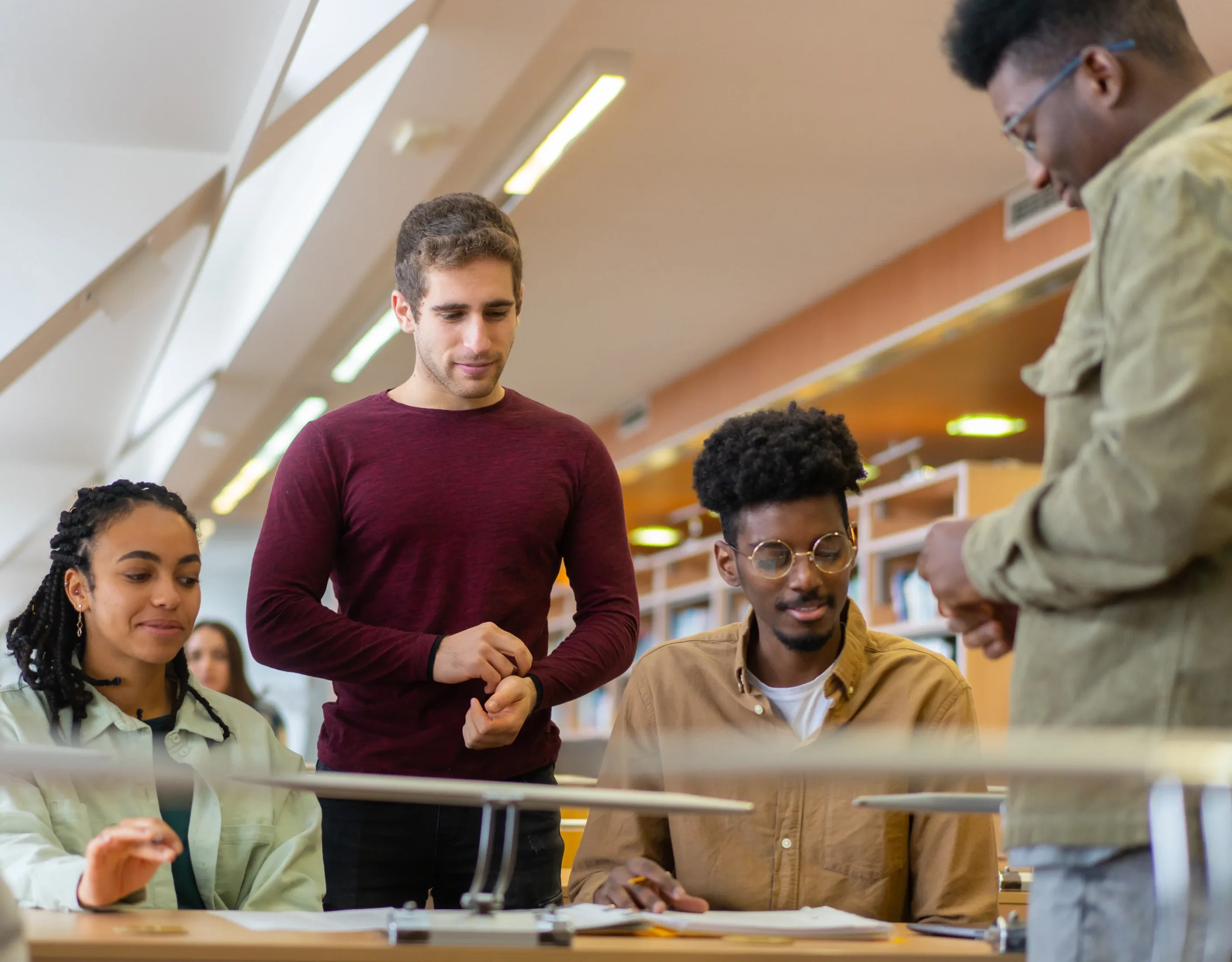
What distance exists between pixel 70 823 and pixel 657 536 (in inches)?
327

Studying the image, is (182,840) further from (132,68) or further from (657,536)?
(657,536)

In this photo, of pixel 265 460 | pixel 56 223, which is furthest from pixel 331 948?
pixel 265 460

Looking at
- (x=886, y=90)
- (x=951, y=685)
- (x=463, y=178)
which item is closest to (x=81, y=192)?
(x=463, y=178)

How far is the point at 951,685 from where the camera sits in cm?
224

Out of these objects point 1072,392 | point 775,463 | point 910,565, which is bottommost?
point 1072,392

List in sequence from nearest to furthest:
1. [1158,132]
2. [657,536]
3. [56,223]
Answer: [1158,132], [56,223], [657,536]

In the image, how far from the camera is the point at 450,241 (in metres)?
2.15

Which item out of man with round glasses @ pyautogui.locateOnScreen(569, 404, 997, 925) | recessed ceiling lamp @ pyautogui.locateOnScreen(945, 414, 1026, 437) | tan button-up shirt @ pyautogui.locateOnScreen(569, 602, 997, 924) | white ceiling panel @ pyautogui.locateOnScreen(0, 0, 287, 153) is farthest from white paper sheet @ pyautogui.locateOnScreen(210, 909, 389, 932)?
recessed ceiling lamp @ pyautogui.locateOnScreen(945, 414, 1026, 437)

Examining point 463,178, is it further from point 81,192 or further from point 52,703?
point 52,703

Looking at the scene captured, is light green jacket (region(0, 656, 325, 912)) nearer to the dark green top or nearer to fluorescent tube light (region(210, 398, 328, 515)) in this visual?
the dark green top

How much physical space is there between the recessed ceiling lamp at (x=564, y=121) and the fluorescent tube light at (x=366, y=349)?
4.04 ft

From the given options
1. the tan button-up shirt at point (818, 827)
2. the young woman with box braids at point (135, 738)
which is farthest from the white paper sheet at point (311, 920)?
the tan button-up shirt at point (818, 827)

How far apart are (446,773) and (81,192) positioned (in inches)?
95.9

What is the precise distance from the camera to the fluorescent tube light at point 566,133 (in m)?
4.21
